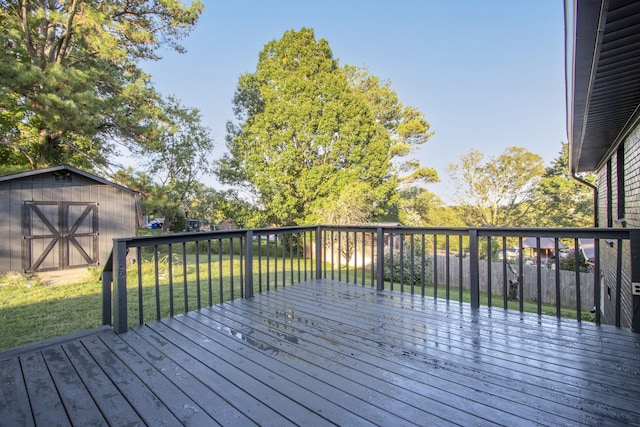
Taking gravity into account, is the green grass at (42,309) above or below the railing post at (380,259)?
below

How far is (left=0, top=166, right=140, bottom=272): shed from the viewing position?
24.8 feet

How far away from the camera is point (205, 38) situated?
1286 centimetres

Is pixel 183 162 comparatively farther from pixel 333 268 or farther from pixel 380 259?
pixel 380 259

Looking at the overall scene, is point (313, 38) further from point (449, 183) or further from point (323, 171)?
point (449, 183)

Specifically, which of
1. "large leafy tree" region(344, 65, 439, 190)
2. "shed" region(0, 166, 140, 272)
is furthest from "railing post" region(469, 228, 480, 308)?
"large leafy tree" region(344, 65, 439, 190)

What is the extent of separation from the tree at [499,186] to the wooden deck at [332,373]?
58.1ft

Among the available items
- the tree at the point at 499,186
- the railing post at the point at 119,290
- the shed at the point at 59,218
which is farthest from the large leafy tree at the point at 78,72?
Answer: the tree at the point at 499,186

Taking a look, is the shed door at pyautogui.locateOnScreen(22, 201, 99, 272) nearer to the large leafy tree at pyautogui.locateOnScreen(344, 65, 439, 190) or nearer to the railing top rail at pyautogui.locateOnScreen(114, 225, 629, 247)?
the railing top rail at pyautogui.locateOnScreen(114, 225, 629, 247)

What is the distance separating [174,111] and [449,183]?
15.6 meters

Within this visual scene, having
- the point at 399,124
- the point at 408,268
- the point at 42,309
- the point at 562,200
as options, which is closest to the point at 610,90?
the point at 42,309

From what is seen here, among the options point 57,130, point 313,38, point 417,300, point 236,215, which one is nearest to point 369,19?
point 313,38

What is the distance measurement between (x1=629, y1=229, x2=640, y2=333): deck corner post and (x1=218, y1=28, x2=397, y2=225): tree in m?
10.8

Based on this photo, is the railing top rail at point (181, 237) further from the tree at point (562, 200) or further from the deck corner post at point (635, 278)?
the tree at point (562, 200)

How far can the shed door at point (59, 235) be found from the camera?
7789 millimetres
